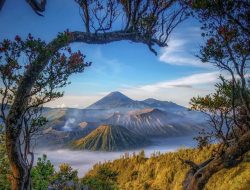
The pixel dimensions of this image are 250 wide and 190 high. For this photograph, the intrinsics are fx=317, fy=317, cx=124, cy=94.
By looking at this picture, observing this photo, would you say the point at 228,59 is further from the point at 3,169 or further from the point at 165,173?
the point at 165,173

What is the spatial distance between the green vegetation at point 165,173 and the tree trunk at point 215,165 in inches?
182

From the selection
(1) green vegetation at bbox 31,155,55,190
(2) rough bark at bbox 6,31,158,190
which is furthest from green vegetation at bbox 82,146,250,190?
(2) rough bark at bbox 6,31,158,190

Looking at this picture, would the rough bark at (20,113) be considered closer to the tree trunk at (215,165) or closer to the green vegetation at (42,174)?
the green vegetation at (42,174)

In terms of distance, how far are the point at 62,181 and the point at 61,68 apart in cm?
640

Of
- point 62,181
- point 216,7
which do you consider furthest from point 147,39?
point 62,181

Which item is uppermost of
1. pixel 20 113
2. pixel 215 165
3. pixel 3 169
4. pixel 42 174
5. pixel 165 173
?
pixel 20 113

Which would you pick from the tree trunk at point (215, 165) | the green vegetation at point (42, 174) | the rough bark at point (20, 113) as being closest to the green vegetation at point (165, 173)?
the green vegetation at point (42, 174)

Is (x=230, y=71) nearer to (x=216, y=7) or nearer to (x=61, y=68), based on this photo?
(x=216, y=7)

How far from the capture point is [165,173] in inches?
1262

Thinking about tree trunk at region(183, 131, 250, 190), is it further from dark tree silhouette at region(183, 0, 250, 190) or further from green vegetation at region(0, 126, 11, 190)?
green vegetation at region(0, 126, 11, 190)

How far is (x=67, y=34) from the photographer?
782 centimetres

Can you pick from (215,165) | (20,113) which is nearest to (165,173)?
(215,165)

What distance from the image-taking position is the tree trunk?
964 cm

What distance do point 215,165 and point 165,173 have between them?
73.4 feet
